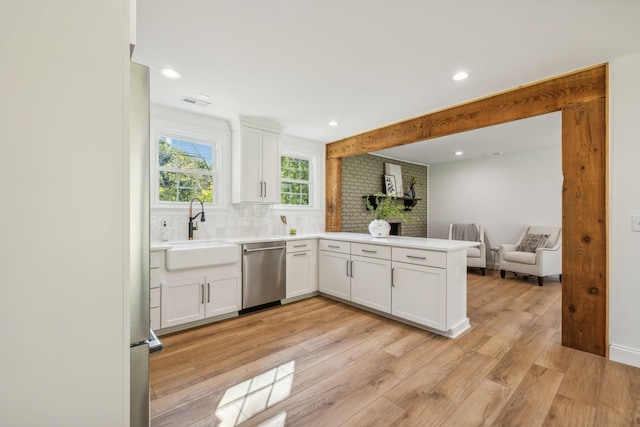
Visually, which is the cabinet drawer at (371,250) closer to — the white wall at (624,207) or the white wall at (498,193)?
the white wall at (624,207)

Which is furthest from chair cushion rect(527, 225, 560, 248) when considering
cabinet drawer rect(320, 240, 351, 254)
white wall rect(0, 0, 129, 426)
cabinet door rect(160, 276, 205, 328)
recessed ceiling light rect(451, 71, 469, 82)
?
white wall rect(0, 0, 129, 426)

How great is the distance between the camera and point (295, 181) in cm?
458

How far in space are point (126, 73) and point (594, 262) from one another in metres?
3.29

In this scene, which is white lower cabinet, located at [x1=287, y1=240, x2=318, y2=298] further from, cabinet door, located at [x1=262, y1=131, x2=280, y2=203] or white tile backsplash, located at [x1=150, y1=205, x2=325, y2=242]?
cabinet door, located at [x1=262, y1=131, x2=280, y2=203]

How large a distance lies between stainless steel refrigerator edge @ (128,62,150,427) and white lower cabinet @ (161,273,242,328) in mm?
1876

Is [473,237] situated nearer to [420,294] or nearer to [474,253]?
[474,253]

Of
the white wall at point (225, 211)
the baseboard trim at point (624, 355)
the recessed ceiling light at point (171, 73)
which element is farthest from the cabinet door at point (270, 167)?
the baseboard trim at point (624, 355)

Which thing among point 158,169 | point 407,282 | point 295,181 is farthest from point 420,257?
point 158,169

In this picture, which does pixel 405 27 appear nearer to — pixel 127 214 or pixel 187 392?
pixel 127 214

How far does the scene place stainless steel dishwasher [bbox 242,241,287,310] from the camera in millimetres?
3332

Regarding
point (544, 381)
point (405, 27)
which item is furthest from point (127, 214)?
point (544, 381)

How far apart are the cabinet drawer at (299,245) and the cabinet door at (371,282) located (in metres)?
0.69

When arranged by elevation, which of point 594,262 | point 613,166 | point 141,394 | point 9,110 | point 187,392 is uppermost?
point 613,166

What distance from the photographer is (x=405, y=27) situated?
185 cm
